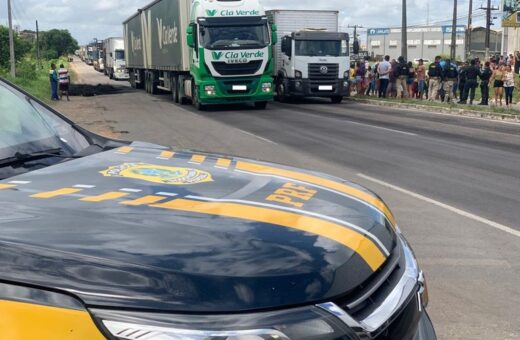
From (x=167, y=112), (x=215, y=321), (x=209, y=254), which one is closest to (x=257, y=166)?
(x=209, y=254)

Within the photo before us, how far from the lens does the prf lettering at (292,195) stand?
2.15 m

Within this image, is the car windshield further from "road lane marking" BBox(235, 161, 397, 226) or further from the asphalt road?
the asphalt road

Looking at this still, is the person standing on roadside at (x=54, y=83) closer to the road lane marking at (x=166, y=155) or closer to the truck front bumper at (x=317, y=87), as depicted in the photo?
the truck front bumper at (x=317, y=87)

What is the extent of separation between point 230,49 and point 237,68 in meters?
0.75

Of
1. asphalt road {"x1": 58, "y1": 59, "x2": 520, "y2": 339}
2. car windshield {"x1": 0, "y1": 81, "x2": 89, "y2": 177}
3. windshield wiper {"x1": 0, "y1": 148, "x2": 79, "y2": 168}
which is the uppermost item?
car windshield {"x1": 0, "y1": 81, "x2": 89, "y2": 177}

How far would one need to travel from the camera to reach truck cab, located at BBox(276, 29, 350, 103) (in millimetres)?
25609

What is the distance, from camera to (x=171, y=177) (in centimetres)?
235

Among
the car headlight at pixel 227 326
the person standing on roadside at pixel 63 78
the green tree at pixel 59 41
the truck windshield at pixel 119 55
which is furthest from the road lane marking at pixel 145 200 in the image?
the green tree at pixel 59 41

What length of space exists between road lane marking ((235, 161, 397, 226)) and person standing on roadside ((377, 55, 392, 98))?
81.4 feet

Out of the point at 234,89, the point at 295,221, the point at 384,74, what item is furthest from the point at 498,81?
the point at 295,221

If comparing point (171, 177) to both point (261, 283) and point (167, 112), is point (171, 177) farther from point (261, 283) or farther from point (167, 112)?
point (167, 112)

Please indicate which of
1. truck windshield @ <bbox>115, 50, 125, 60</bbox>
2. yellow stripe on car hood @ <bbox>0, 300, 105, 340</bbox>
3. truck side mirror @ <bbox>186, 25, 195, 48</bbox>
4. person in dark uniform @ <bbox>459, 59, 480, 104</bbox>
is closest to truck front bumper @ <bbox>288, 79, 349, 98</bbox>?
person in dark uniform @ <bbox>459, 59, 480, 104</bbox>

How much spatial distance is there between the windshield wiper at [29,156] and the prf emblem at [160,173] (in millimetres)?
352

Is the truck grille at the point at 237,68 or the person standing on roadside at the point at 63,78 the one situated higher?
the truck grille at the point at 237,68
